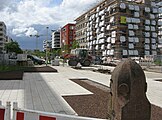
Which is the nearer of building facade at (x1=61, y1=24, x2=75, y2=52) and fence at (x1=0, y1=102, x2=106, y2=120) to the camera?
fence at (x1=0, y1=102, x2=106, y2=120)

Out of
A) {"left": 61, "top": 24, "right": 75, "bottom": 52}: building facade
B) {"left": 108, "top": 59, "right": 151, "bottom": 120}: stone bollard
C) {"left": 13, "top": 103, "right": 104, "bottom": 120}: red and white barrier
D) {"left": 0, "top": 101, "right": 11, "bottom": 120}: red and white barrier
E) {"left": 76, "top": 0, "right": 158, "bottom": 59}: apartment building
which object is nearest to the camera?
{"left": 13, "top": 103, "right": 104, "bottom": 120}: red and white barrier

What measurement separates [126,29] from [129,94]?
66383mm

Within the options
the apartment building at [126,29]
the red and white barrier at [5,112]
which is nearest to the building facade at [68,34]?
the apartment building at [126,29]

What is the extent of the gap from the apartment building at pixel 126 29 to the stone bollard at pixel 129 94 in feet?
197

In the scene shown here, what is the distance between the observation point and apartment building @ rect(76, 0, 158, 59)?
2598 inches

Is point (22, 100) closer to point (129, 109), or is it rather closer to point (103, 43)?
point (129, 109)

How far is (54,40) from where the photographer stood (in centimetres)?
14138

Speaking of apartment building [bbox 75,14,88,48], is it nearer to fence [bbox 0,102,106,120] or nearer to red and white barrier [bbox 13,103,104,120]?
fence [bbox 0,102,106,120]

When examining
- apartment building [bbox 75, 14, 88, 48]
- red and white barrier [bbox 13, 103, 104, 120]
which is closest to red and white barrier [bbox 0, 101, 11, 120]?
red and white barrier [bbox 13, 103, 104, 120]

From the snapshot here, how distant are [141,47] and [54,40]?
80.8 meters

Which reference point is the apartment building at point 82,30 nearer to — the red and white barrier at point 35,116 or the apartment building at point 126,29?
the apartment building at point 126,29

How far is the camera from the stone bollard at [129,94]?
3240 mm

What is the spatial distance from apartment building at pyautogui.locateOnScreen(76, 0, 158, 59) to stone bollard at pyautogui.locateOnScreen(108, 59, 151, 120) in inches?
2369

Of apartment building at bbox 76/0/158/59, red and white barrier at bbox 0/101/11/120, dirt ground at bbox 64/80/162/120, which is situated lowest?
dirt ground at bbox 64/80/162/120
